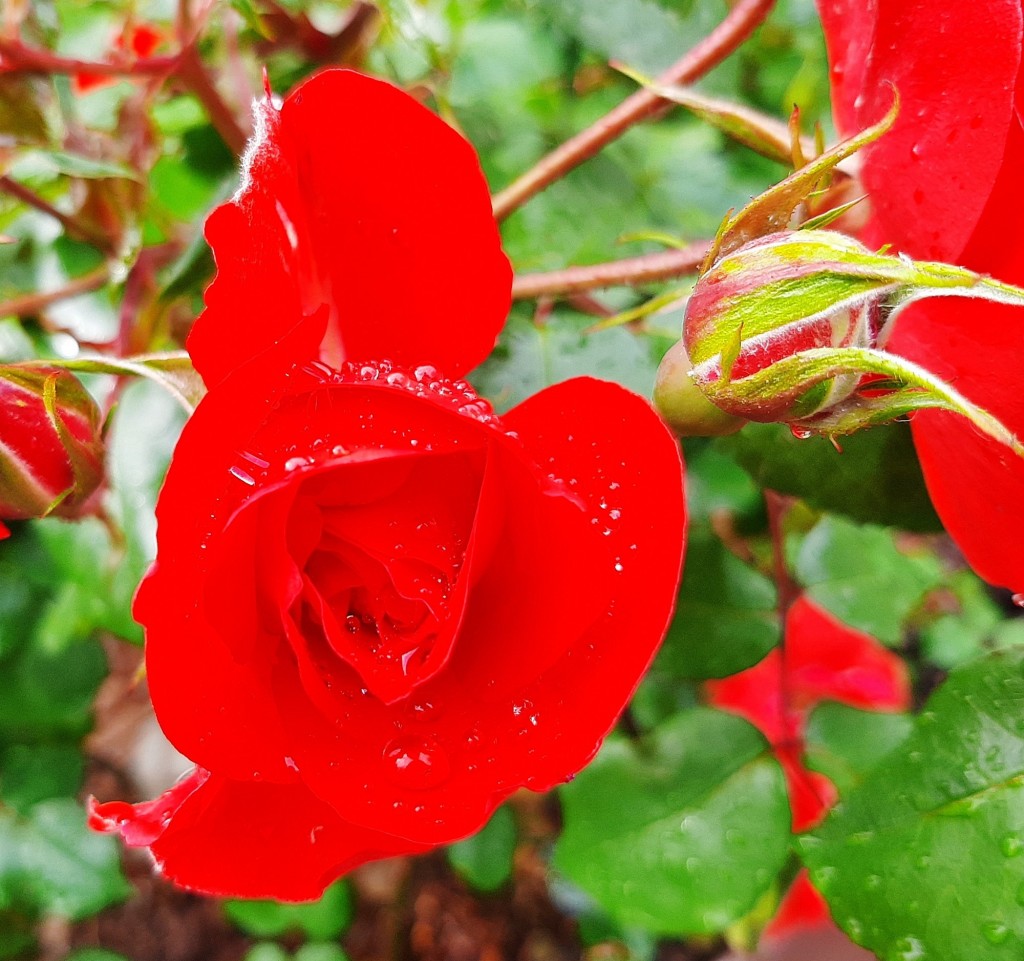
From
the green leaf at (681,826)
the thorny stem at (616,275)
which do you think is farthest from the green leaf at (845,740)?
the thorny stem at (616,275)

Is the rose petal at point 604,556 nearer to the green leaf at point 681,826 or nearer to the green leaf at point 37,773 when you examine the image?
the green leaf at point 681,826

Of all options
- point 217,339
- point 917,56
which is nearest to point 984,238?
point 917,56

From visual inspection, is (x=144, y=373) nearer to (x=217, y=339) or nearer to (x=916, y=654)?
(x=217, y=339)

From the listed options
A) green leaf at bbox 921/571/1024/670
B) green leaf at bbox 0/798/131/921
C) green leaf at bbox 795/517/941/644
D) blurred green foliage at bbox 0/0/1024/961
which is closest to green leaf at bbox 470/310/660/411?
blurred green foliage at bbox 0/0/1024/961

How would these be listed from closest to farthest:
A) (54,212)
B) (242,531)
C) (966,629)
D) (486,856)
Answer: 1. (242,531)
2. (54,212)
3. (486,856)
4. (966,629)

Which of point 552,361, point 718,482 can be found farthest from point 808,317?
point 718,482

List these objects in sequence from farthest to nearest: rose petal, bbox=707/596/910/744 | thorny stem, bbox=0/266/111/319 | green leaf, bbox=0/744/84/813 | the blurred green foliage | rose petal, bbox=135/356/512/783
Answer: rose petal, bbox=707/596/910/744
green leaf, bbox=0/744/84/813
thorny stem, bbox=0/266/111/319
the blurred green foliage
rose petal, bbox=135/356/512/783

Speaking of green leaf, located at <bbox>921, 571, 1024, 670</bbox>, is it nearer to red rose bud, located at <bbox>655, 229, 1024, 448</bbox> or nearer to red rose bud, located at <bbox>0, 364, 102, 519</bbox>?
red rose bud, located at <bbox>655, 229, 1024, 448</bbox>

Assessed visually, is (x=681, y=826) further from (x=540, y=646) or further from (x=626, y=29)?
(x=626, y=29)
